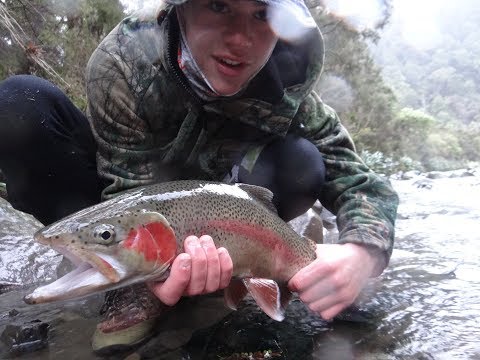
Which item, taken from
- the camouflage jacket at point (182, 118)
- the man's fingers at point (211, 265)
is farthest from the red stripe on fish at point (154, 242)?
the camouflage jacket at point (182, 118)

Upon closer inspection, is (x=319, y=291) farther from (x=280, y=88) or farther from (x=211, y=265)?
(x=280, y=88)

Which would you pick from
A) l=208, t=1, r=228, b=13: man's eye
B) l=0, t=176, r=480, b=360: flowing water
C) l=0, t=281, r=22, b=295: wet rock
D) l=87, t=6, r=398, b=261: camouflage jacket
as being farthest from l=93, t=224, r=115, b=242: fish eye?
l=0, t=281, r=22, b=295: wet rock

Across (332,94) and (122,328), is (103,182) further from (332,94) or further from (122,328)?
(332,94)

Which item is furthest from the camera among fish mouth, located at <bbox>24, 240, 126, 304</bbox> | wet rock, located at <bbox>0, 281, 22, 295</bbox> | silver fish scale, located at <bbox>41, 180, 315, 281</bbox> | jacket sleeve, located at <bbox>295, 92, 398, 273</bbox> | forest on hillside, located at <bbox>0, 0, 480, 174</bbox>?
forest on hillside, located at <bbox>0, 0, 480, 174</bbox>

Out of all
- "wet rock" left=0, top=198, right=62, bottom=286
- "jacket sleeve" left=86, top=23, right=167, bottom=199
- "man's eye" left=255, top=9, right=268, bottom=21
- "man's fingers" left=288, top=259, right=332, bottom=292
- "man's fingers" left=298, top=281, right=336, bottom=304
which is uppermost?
"man's eye" left=255, top=9, right=268, bottom=21

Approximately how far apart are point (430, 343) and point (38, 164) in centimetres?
183

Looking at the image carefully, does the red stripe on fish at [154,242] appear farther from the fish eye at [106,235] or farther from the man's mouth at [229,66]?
the man's mouth at [229,66]

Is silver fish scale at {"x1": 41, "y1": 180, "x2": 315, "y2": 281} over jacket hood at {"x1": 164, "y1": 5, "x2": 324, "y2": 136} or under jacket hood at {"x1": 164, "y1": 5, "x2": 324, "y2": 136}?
under

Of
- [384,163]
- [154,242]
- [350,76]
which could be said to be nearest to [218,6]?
[154,242]

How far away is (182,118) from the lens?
2209 millimetres

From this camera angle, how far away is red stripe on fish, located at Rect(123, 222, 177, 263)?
140cm

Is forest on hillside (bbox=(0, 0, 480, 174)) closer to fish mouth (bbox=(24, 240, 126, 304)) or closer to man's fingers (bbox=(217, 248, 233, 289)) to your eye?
fish mouth (bbox=(24, 240, 126, 304))

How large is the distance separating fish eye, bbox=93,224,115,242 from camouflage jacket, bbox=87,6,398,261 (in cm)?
65

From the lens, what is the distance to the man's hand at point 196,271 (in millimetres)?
1406
